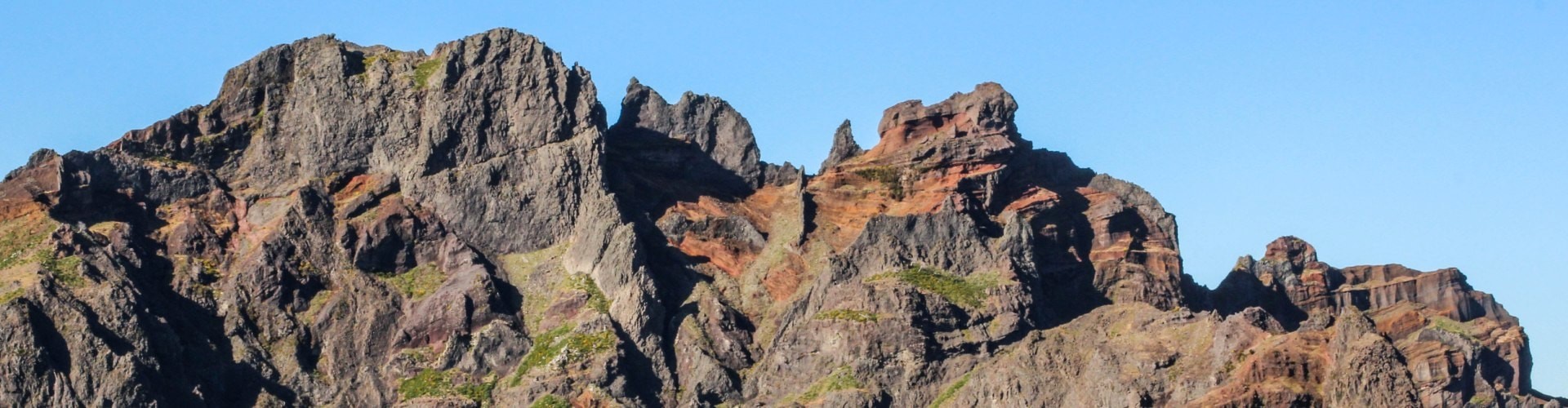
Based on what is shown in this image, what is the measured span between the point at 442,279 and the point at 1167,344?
43045mm

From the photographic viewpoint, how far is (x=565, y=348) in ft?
621

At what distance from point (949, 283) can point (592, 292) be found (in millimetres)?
20591

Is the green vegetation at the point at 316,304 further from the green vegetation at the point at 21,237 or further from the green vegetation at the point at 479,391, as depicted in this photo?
the green vegetation at the point at 21,237

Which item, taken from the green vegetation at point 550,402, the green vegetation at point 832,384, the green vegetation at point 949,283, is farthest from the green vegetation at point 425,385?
the green vegetation at point 949,283

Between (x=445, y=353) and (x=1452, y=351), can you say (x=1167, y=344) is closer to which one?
(x=1452, y=351)

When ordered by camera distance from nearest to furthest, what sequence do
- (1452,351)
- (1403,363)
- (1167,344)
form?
(1403,363) → (1167,344) → (1452,351)

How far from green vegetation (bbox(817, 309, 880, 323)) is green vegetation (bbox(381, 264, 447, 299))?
22.7 meters

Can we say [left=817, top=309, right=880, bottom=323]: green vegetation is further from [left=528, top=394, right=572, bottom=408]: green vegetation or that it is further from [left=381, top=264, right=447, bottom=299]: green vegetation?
[left=381, top=264, right=447, bottom=299]: green vegetation

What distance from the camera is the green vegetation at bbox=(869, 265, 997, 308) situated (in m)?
196

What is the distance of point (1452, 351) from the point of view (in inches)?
7687

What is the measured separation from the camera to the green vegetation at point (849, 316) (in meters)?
190

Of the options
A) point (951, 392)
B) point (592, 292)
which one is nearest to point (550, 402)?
point (592, 292)

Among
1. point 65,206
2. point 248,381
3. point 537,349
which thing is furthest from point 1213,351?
point 65,206

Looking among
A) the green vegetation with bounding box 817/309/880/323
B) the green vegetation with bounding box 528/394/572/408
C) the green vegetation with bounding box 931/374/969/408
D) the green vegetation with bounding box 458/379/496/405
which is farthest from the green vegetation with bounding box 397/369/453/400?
the green vegetation with bounding box 931/374/969/408
